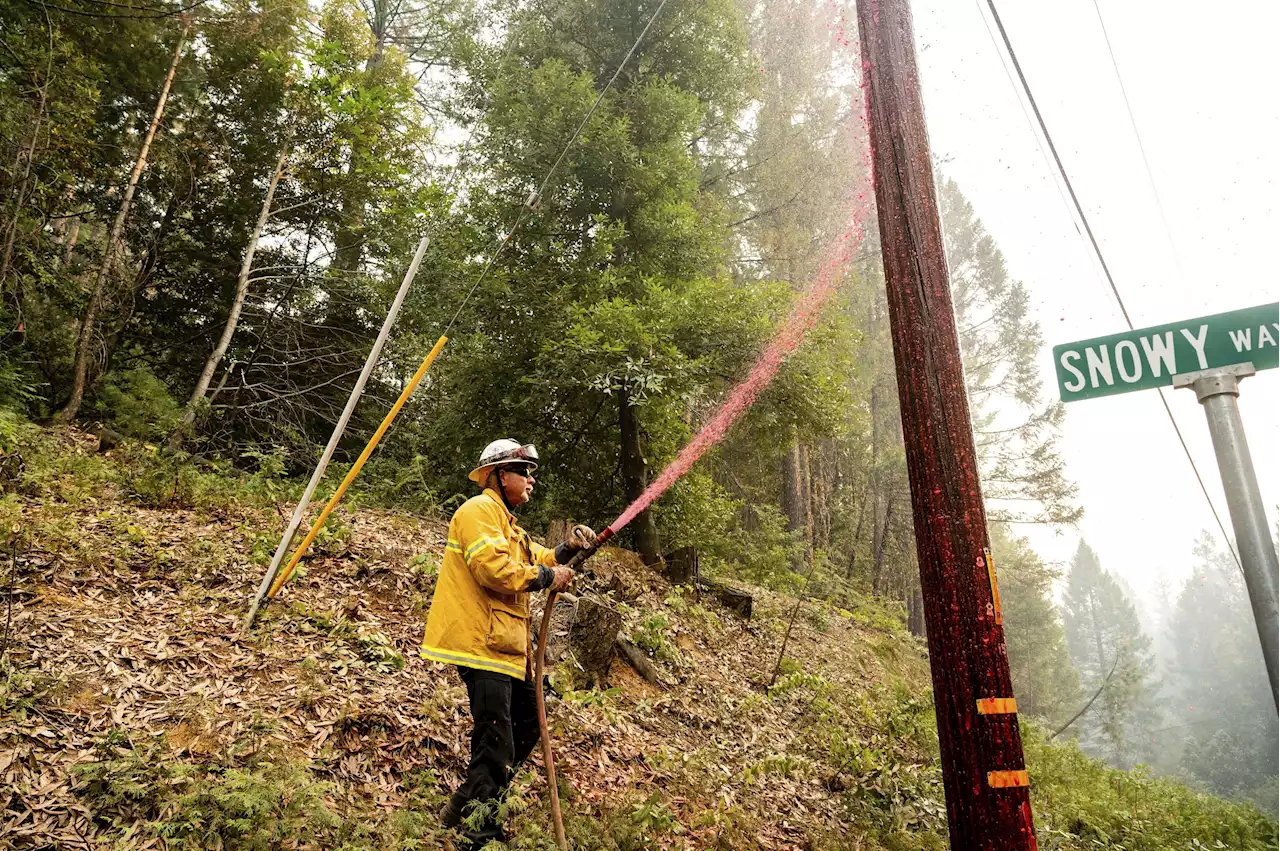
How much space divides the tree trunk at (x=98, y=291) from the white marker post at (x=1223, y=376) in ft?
40.9

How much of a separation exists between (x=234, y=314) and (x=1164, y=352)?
13047 mm

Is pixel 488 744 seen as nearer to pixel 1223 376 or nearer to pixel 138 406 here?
pixel 1223 376

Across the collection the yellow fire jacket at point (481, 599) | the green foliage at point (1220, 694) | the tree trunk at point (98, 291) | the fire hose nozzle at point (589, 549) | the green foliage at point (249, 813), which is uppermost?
the tree trunk at point (98, 291)

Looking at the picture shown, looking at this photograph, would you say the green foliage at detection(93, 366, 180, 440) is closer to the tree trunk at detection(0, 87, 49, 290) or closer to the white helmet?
the tree trunk at detection(0, 87, 49, 290)

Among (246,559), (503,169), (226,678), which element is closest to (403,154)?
(503,169)

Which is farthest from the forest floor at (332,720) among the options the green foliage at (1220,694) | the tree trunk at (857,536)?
the green foliage at (1220,694)

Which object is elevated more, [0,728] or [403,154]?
[403,154]

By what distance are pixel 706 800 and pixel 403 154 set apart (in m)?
13.9

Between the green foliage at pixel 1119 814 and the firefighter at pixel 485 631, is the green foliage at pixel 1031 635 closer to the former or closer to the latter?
the green foliage at pixel 1119 814

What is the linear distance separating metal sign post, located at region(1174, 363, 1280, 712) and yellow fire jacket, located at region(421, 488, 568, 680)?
11.3ft

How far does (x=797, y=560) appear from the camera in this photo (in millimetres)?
20047

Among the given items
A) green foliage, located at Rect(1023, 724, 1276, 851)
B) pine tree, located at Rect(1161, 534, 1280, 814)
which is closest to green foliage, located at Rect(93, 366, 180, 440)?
green foliage, located at Rect(1023, 724, 1276, 851)

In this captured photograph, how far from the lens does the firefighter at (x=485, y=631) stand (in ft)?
13.3

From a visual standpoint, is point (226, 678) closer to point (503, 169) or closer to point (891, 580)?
point (503, 169)
